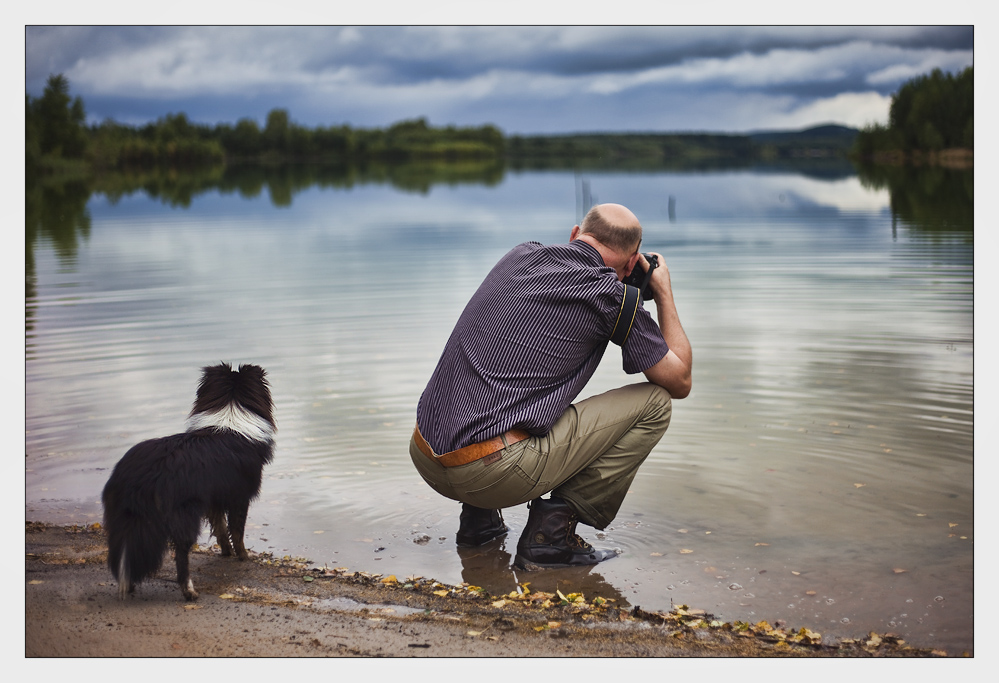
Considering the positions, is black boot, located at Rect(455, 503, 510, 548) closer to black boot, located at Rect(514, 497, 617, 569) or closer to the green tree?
black boot, located at Rect(514, 497, 617, 569)

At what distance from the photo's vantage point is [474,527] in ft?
15.5

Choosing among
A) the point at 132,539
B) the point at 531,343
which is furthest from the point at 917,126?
the point at 132,539

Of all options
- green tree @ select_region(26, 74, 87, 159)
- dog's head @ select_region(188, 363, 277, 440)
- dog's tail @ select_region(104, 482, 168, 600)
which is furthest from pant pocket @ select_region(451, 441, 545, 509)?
green tree @ select_region(26, 74, 87, 159)

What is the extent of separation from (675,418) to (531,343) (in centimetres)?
313

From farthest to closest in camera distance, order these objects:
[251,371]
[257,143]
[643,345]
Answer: [257,143], [251,371], [643,345]

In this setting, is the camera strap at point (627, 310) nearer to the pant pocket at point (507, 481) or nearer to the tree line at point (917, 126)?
the pant pocket at point (507, 481)

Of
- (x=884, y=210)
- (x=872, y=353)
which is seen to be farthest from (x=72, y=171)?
(x=872, y=353)

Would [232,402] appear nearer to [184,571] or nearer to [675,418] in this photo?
[184,571]

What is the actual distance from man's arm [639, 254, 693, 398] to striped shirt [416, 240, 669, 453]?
0.08 m

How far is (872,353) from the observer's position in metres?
8.78

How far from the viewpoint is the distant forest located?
2014cm

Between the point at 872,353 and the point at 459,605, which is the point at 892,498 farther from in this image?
the point at 872,353

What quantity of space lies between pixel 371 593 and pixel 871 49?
4.48 metres

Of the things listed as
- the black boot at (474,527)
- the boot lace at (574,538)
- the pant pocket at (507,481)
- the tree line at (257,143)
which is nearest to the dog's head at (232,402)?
the pant pocket at (507,481)
